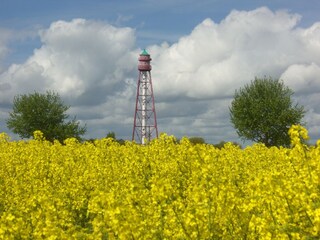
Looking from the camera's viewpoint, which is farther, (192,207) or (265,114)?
(265,114)

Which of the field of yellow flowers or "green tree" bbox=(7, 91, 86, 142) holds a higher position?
"green tree" bbox=(7, 91, 86, 142)

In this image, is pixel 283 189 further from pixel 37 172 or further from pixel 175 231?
pixel 37 172

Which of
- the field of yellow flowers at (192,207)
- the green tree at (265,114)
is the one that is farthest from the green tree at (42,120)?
the field of yellow flowers at (192,207)

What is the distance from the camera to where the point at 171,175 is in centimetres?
1677

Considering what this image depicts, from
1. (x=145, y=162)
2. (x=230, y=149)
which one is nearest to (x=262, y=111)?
(x=230, y=149)

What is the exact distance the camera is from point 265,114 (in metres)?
51.9

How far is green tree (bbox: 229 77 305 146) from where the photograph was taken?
168 feet

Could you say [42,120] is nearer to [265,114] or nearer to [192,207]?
[265,114]

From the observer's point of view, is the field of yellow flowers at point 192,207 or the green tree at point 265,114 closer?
the field of yellow flowers at point 192,207

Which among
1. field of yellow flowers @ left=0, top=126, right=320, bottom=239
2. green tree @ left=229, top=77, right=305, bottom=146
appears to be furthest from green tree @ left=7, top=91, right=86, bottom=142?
field of yellow flowers @ left=0, top=126, right=320, bottom=239

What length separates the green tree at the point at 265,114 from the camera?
51312mm

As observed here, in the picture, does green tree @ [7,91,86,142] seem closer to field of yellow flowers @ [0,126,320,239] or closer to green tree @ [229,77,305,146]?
green tree @ [229,77,305,146]

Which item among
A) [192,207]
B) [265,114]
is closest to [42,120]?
[265,114]

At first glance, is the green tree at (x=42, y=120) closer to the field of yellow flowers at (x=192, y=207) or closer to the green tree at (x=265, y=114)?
the green tree at (x=265, y=114)
